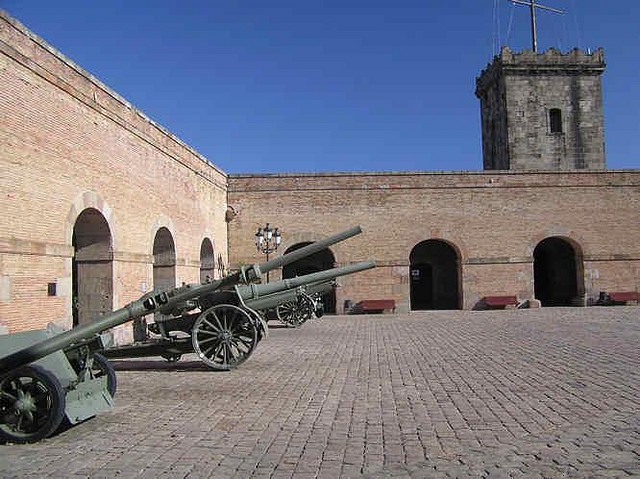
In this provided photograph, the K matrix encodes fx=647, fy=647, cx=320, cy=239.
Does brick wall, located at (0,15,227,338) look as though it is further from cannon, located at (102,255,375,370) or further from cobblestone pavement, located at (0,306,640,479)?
cobblestone pavement, located at (0,306,640,479)

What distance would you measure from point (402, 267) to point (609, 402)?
647 inches

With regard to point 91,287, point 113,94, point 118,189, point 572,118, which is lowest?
point 91,287

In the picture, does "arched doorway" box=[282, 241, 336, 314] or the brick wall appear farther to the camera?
"arched doorway" box=[282, 241, 336, 314]

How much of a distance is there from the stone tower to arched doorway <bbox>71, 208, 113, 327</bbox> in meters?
22.4

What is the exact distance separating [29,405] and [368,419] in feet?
9.89

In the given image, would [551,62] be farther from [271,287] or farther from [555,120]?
[271,287]

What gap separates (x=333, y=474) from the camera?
14.7 ft

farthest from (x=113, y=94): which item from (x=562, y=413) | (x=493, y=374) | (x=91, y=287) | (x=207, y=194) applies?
(x=562, y=413)

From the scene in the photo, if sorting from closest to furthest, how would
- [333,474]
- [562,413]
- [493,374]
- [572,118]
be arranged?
[333,474] → [562,413] → [493,374] → [572,118]

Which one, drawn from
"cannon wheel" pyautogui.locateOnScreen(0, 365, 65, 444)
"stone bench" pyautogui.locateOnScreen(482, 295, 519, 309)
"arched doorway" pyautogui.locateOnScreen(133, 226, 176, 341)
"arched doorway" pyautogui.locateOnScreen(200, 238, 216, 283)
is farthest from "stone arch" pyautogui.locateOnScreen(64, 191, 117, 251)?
"stone bench" pyautogui.locateOnScreen(482, 295, 519, 309)

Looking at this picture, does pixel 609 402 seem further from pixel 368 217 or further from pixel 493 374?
pixel 368 217

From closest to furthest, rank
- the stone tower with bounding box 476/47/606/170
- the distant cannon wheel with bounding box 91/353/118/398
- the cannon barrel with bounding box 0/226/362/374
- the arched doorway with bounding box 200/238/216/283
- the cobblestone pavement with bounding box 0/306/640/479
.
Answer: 1. the cobblestone pavement with bounding box 0/306/640/479
2. the cannon barrel with bounding box 0/226/362/374
3. the distant cannon wheel with bounding box 91/353/118/398
4. the arched doorway with bounding box 200/238/216/283
5. the stone tower with bounding box 476/47/606/170

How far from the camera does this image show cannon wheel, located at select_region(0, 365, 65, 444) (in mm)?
5395

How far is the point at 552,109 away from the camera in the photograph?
30.7m
